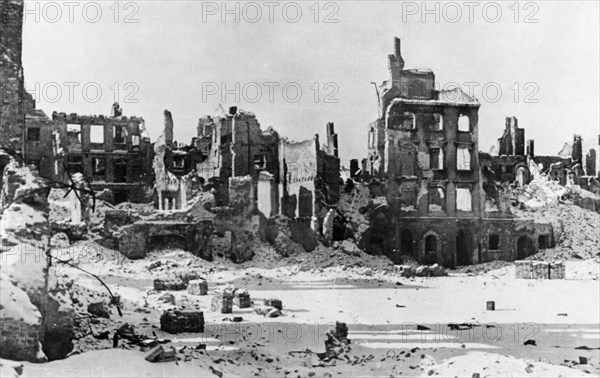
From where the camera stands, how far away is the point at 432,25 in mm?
A: 24344

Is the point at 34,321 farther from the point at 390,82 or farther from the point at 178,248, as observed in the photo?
the point at 390,82

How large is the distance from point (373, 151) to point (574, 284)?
16.7m

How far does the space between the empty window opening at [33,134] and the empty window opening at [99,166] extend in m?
4.84

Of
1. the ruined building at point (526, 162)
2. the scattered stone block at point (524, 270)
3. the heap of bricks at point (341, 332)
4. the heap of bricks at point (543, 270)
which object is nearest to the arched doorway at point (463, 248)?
A: the scattered stone block at point (524, 270)

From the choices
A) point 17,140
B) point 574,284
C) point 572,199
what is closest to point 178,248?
point 17,140

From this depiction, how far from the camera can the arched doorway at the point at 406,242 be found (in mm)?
37250

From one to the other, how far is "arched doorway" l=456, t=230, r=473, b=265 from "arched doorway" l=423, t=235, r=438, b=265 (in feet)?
5.02

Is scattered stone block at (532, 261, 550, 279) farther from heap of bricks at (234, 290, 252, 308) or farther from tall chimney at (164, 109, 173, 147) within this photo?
tall chimney at (164, 109, 173, 147)

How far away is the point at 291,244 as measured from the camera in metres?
33.8

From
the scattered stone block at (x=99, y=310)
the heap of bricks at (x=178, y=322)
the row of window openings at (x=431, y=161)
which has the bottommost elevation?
the heap of bricks at (x=178, y=322)

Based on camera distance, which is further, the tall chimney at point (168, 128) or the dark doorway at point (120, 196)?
the tall chimney at point (168, 128)

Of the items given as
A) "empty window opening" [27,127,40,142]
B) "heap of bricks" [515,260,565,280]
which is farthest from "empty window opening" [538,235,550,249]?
"empty window opening" [27,127,40,142]

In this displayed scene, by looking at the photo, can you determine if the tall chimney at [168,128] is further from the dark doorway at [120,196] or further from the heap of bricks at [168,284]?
the heap of bricks at [168,284]

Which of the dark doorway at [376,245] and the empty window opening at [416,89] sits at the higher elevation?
the empty window opening at [416,89]
